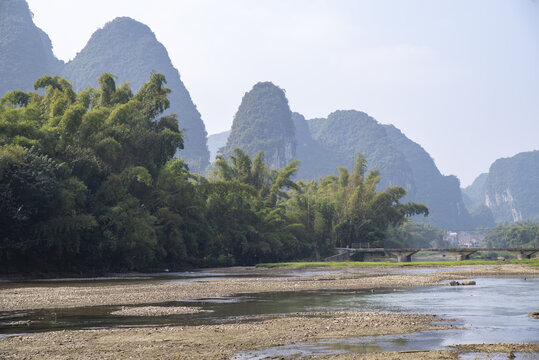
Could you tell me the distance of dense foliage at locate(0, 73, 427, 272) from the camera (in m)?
34.9

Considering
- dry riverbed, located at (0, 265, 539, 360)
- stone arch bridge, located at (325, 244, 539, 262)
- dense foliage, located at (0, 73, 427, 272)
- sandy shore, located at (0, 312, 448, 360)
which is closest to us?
dry riverbed, located at (0, 265, 539, 360)

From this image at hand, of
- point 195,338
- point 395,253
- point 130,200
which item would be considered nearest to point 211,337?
point 195,338

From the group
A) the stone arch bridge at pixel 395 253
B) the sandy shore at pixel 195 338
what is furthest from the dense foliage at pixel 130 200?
the sandy shore at pixel 195 338

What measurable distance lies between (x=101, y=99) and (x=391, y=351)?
42494mm

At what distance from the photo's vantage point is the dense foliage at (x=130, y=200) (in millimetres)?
34906

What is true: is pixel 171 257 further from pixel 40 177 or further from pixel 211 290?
pixel 211 290

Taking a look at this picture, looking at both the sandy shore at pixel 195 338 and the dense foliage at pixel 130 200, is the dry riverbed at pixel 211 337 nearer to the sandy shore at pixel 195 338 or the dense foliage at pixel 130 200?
the sandy shore at pixel 195 338

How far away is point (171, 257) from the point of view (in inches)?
1994

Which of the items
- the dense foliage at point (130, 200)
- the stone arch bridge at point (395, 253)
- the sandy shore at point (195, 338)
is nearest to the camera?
the sandy shore at point (195, 338)

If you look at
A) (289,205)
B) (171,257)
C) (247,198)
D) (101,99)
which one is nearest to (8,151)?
(101,99)

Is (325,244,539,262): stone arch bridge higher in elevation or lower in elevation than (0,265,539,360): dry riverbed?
higher

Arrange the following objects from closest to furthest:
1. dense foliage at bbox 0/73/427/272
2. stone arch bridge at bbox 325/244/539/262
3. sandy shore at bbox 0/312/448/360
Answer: sandy shore at bbox 0/312/448/360
dense foliage at bbox 0/73/427/272
stone arch bridge at bbox 325/244/539/262

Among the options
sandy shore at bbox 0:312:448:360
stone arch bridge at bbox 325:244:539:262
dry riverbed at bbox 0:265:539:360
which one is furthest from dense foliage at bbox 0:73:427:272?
sandy shore at bbox 0:312:448:360

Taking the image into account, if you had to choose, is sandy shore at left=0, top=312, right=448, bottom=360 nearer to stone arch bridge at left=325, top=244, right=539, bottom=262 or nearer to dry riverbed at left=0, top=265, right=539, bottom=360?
dry riverbed at left=0, top=265, right=539, bottom=360
